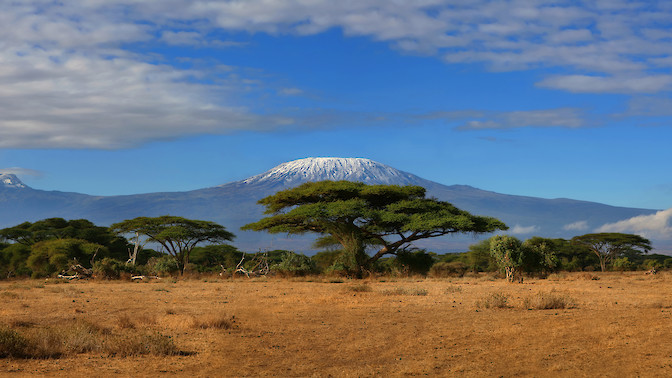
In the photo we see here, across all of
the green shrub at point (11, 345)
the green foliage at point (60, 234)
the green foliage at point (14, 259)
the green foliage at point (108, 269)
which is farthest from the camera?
the green foliage at point (60, 234)

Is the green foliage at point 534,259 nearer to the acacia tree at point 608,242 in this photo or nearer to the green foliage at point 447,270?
the green foliage at point 447,270

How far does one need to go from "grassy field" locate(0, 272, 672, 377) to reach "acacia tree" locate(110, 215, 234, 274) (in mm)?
32837

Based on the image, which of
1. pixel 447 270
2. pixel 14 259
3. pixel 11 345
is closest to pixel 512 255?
pixel 447 270

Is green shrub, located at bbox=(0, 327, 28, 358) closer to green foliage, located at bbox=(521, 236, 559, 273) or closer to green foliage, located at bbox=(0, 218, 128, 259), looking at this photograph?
green foliage, located at bbox=(521, 236, 559, 273)

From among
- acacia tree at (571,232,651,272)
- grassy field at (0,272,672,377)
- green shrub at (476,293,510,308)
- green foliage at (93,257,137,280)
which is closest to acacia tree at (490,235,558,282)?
grassy field at (0,272,672,377)

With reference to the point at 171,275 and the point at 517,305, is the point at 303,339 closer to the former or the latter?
the point at 517,305

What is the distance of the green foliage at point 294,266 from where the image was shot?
4069cm

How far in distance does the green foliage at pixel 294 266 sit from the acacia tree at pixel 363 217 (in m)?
2.45

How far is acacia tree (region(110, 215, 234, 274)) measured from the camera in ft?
179

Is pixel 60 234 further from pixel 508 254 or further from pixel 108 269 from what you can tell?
pixel 508 254

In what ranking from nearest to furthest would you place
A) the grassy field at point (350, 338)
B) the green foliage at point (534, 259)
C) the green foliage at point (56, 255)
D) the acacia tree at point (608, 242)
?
the grassy field at point (350, 338) < the green foliage at point (534, 259) < the green foliage at point (56, 255) < the acacia tree at point (608, 242)

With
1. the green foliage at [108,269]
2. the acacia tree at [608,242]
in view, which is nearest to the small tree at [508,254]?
the green foliage at [108,269]

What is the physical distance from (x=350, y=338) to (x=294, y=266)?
2712 cm

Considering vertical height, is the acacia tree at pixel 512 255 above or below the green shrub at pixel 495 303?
above
